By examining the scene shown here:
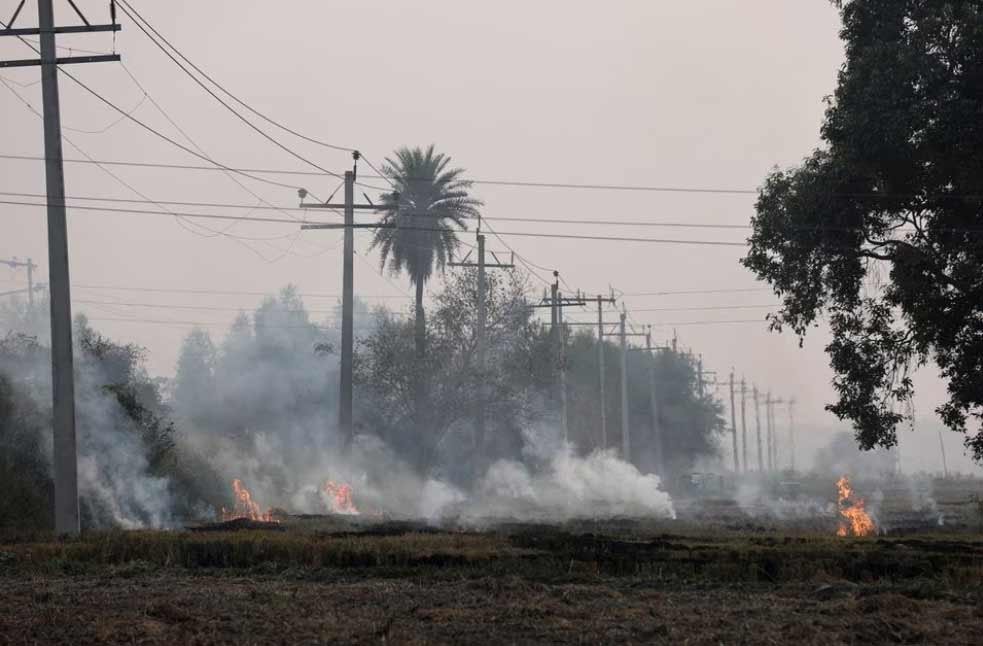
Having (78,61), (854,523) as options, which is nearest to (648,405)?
(854,523)

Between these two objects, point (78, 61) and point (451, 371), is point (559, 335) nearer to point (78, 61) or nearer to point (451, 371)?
point (451, 371)

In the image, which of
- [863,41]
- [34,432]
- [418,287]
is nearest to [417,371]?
[418,287]

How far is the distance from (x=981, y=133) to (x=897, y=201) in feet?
10.8

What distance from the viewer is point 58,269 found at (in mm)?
33750

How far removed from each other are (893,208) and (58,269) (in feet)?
77.0

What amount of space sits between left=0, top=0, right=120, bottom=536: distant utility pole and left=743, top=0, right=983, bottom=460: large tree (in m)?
20.0

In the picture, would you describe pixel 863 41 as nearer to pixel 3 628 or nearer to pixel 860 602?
pixel 860 602

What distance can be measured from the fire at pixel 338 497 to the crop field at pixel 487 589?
22.4 meters

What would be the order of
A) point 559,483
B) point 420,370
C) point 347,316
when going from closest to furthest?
point 347,316, point 420,370, point 559,483

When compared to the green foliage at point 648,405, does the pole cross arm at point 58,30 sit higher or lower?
higher

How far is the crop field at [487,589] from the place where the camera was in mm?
19578

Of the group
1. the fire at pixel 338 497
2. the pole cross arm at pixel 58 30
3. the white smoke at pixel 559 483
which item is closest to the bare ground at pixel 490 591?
the pole cross arm at pixel 58 30

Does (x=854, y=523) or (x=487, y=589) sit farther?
(x=854, y=523)

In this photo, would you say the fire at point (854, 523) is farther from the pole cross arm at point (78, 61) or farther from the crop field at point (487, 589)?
the pole cross arm at point (78, 61)
